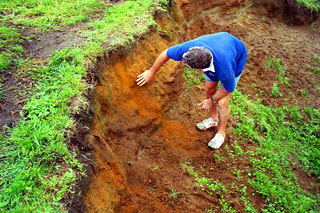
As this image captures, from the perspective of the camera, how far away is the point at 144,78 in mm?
3291

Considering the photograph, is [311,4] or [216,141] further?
[311,4]

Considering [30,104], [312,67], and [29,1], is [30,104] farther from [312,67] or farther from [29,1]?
[312,67]

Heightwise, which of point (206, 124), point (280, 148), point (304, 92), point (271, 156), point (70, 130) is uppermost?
point (70, 130)

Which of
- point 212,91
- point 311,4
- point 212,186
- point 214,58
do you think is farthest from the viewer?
point 311,4

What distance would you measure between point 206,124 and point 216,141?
339mm

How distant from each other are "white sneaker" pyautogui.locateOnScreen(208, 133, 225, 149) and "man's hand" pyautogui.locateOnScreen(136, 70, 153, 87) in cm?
145

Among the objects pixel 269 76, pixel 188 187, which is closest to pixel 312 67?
pixel 269 76

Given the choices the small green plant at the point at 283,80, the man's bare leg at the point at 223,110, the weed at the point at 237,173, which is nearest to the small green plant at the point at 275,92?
the small green plant at the point at 283,80

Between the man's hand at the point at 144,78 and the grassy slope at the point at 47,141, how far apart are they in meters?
0.53

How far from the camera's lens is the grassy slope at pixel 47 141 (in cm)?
181

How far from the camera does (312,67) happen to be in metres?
6.78

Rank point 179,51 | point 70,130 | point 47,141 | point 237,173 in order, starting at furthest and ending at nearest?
point 237,173, point 179,51, point 70,130, point 47,141

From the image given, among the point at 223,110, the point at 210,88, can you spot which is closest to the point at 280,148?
the point at 223,110

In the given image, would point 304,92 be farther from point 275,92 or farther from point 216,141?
point 216,141
